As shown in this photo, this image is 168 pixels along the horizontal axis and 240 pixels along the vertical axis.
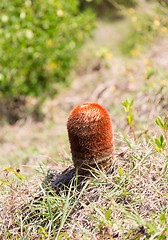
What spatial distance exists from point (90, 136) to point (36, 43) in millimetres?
3801

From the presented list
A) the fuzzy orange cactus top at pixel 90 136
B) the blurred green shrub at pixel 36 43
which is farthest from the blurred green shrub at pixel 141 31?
the fuzzy orange cactus top at pixel 90 136

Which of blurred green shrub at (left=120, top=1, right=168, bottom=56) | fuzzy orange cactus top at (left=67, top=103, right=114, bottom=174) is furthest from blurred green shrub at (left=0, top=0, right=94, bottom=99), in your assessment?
fuzzy orange cactus top at (left=67, top=103, right=114, bottom=174)

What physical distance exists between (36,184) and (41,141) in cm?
266

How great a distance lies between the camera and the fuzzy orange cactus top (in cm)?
161

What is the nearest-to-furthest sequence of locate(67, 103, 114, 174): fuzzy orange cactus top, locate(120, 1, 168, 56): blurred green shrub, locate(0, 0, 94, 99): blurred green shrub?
1. locate(67, 103, 114, 174): fuzzy orange cactus top
2. locate(0, 0, 94, 99): blurred green shrub
3. locate(120, 1, 168, 56): blurred green shrub

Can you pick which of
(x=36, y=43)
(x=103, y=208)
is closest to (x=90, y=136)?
(x=103, y=208)

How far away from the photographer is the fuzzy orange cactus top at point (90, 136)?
161cm

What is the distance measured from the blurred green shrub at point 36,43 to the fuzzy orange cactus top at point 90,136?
331 cm

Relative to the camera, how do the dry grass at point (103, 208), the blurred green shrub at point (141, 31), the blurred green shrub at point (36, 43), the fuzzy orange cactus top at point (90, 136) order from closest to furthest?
the dry grass at point (103, 208) < the fuzzy orange cactus top at point (90, 136) < the blurred green shrub at point (36, 43) < the blurred green shrub at point (141, 31)

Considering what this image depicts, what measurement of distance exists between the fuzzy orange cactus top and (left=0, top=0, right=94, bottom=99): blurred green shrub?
331 centimetres

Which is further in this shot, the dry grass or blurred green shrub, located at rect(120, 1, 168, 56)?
blurred green shrub, located at rect(120, 1, 168, 56)

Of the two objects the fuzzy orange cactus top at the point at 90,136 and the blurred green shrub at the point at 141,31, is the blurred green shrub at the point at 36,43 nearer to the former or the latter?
the blurred green shrub at the point at 141,31

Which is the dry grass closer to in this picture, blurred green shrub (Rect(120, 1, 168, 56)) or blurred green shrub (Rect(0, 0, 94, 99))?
blurred green shrub (Rect(0, 0, 94, 99))

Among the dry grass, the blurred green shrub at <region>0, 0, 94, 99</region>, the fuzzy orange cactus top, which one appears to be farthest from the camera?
the blurred green shrub at <region>0, 0, 94, 99</region>
